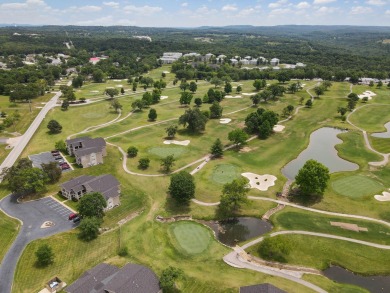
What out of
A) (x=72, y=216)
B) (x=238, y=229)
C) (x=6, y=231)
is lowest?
(x=238, y=229)

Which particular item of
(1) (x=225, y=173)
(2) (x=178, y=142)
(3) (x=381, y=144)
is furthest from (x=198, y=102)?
(3) (x=381, y=144)

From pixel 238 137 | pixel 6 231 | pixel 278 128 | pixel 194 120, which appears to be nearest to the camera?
pixel 6 231

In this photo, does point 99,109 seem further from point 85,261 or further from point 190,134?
point 85,261

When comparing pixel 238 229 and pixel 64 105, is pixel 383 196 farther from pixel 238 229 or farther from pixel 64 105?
pixel 64 105

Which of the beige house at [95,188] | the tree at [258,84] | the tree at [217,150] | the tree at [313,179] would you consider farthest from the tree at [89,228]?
the tree at [258,84]

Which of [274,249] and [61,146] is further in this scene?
[61,146]

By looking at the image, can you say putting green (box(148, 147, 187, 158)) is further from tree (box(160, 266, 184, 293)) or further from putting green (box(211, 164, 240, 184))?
tree (box(160, 266, 184, 293))

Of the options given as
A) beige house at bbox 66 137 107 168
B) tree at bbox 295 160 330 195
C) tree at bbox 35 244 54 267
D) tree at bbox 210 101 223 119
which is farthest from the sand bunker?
tree at bbox 35 244 54 267

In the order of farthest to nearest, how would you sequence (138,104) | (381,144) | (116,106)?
(138,104), (116,106), (381,144)
